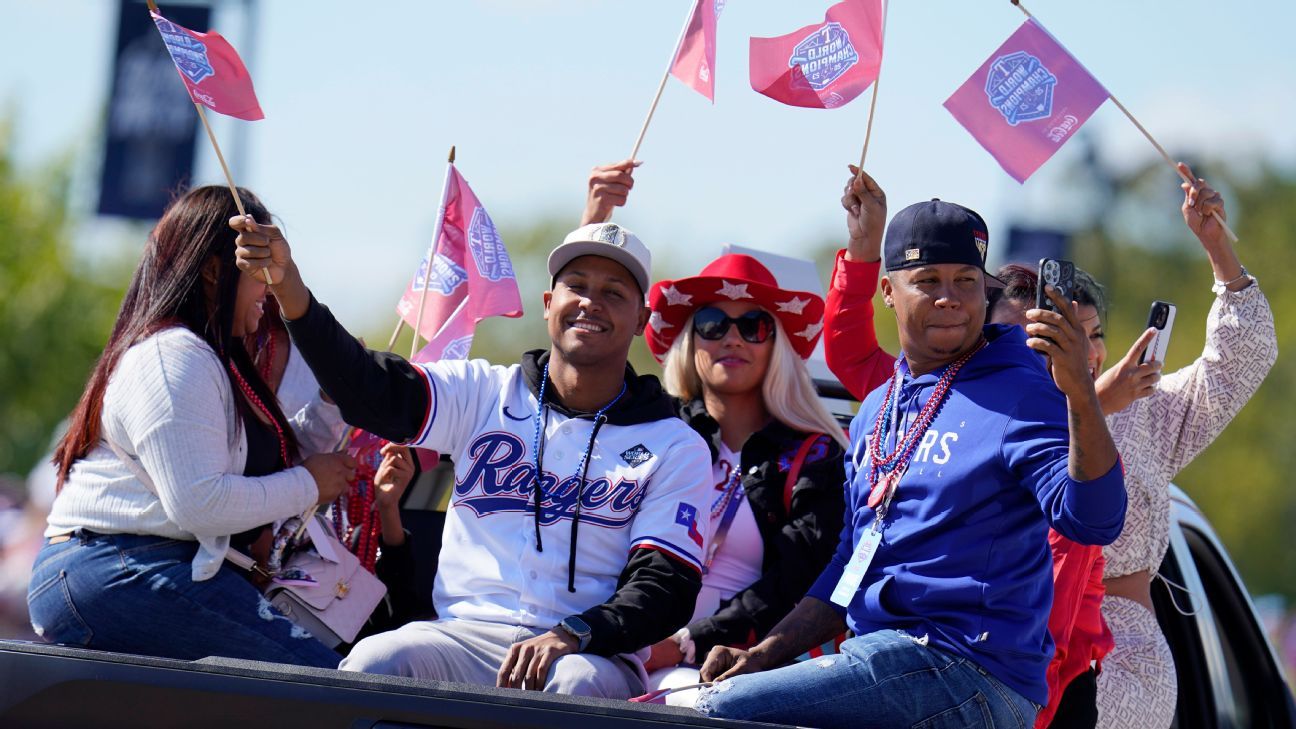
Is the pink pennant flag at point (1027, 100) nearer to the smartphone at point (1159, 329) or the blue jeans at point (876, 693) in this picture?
the smartphone at point (1159, 329)

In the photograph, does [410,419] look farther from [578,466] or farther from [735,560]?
[735,560]

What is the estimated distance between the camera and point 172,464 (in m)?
3.67

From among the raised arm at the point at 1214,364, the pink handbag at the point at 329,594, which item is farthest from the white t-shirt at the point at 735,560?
the raised arm at the point at 1214,364

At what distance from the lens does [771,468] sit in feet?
15.5

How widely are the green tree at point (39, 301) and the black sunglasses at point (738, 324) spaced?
24676mm

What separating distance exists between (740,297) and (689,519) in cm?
125

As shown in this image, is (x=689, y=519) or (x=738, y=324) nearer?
(x=689, y=519)

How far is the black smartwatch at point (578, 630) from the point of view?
3666 mm

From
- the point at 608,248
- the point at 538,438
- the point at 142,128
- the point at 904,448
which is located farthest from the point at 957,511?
the point at 142,128

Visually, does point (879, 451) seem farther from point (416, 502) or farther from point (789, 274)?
point (416, 502)

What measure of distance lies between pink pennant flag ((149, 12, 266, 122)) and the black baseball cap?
1.88 meters

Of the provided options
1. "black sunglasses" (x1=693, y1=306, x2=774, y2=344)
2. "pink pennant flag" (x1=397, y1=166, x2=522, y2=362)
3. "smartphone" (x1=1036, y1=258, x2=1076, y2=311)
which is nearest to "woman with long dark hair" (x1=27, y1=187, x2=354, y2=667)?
"pink pennant flag" (x1=397, y1=166, x2=522, y2=362)

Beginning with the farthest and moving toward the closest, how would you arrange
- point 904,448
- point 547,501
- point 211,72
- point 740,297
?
point 740,297, point 211,72, point 547,501, point 904,448

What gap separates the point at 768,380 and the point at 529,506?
1244mm
